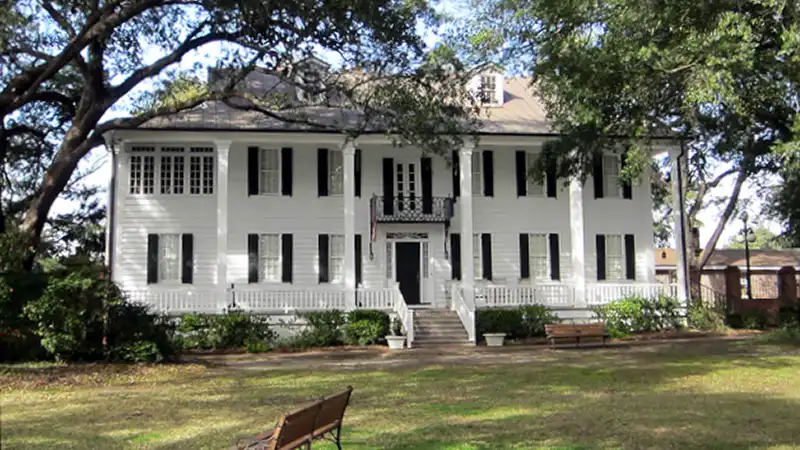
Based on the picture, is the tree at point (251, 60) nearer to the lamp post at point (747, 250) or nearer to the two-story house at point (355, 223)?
the two-story house at point (355, 223)

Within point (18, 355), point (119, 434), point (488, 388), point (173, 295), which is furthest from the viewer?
point (173, 295)

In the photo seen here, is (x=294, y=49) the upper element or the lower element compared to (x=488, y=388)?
upper

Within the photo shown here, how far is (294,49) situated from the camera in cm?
1544

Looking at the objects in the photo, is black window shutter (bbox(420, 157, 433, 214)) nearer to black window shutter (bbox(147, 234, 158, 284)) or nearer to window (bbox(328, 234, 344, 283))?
window (bbox(328, 234, 344, 283))

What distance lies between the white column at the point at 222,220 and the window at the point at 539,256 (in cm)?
1086

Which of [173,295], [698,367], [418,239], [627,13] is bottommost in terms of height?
[698,367]

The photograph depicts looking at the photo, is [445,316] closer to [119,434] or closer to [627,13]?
[627,13]

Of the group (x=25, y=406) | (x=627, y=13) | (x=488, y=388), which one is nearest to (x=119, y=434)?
(x=25, y=406)

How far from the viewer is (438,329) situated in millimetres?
22906

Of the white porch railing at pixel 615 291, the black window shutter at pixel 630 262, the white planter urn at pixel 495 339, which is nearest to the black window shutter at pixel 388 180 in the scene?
the white planter urn at pixel 495 339

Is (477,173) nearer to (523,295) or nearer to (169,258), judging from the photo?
(523,295)

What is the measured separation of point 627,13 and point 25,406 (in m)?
12.4

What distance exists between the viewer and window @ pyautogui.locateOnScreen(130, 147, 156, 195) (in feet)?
80.8

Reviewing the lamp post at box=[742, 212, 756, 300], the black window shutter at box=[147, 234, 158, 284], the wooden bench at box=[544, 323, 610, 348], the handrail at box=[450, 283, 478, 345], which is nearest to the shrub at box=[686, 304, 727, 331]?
the lamp post at box=[742, 212, 756, 300]
